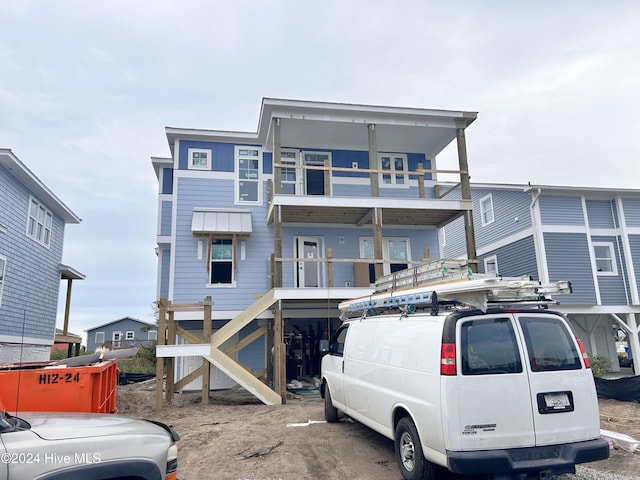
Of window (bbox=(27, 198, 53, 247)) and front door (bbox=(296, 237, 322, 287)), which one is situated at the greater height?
window (bbox=(27, 198, 53, 247))

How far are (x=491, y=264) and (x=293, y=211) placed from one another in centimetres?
1126

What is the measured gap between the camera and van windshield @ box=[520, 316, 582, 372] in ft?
14.5

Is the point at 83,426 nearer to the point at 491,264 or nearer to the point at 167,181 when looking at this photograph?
the point at 167,181

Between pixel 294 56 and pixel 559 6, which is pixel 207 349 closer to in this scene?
pixel 294 56

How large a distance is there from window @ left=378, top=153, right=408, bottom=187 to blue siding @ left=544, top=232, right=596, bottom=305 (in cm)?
618

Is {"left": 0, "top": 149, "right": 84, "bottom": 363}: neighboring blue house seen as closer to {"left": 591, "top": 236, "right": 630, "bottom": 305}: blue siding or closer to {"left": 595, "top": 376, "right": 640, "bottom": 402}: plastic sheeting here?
{"left": 595, "top": 376, "right": 640, "bottom": 402}: plastic sheeting

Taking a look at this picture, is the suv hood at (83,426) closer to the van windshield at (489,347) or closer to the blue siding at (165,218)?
the van windshield at (489,347)

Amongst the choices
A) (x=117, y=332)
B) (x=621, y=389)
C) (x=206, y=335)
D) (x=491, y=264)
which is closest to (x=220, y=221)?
(x=206, y=335)

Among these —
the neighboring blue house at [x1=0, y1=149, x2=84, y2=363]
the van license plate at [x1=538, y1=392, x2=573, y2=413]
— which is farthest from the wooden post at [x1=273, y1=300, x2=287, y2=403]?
the van license plate at [x1=538, y1=392, x2=573, y2=413]

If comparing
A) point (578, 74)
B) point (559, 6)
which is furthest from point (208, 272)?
point (578, 74)

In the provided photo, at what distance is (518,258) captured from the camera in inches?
690

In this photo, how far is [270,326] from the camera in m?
14.1

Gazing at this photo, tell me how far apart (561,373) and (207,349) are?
8543 mm

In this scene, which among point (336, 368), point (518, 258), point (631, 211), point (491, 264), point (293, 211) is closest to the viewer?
point (336, 368)
